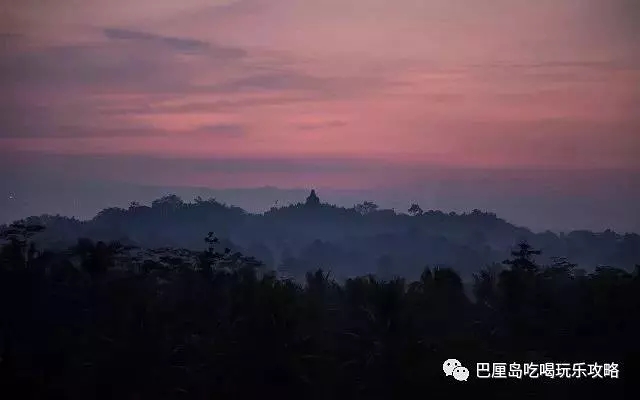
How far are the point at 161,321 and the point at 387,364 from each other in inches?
106

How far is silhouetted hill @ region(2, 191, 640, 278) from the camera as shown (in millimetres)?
17500

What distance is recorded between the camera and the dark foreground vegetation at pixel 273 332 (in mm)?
7789

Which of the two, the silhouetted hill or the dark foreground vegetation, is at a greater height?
the silhouetted hill

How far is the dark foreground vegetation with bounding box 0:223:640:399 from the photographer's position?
25.6ft

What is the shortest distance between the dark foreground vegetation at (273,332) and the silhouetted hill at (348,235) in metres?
6.43

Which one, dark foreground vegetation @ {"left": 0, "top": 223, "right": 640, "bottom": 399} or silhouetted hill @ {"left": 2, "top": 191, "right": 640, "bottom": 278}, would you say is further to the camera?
silhouetted hill @ {"left": 2, "top": 191, "right": 640, "bottom": 278}

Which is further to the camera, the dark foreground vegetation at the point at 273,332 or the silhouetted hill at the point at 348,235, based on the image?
the silhouetted hill at the point at 348,235

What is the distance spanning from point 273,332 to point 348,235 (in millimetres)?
15223

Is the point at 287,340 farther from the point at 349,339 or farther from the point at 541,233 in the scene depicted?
the point at 541,233

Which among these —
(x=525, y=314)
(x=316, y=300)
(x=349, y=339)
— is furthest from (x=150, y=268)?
(x=525, y=314)

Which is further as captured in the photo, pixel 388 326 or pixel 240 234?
pixel 240 234

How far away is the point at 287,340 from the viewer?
26.7 feet

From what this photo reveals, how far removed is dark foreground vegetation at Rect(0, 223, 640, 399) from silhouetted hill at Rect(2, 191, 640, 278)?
643cm

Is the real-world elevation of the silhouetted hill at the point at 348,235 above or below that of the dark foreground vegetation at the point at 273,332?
above
